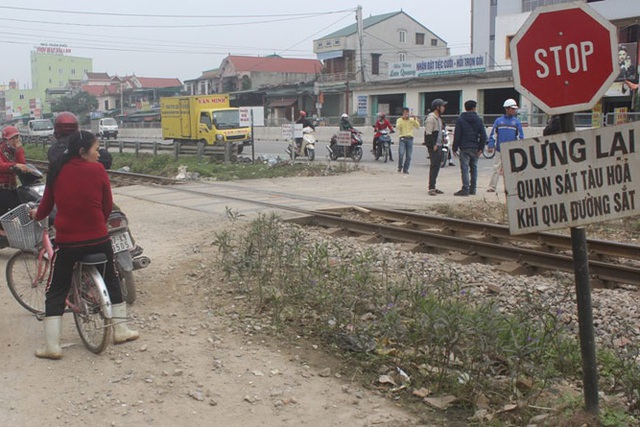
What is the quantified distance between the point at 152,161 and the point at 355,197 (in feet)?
37.0

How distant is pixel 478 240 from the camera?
9070 millimetres

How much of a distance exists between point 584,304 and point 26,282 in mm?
4918

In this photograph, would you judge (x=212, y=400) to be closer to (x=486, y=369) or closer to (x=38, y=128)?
(x=486, y=369)

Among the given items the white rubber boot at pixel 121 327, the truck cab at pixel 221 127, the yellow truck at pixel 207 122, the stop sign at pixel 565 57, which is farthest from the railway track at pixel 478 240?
the yellow truck at pixel 207 122

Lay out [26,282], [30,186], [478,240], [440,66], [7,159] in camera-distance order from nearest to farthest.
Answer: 1. [26,282]
2. [30,186]
3. [7,159]
4. [478,240]
5. [440,66]

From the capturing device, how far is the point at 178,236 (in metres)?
9.73

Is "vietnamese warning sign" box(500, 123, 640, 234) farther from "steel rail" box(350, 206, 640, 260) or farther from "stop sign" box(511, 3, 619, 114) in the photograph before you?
"steel rail" box(350, 206, 640, 260)

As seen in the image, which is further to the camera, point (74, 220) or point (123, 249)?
point (123, 249)

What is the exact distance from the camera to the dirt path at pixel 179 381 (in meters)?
4.16

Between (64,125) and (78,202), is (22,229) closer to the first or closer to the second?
(64,125)

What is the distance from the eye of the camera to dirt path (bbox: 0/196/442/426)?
4.16m

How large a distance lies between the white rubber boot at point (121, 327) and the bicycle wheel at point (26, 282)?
1271 millimetres

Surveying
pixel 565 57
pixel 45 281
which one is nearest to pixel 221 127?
pixel 45 281

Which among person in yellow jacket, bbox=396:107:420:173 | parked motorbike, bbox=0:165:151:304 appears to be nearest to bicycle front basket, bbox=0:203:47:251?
parked motorbike, bbox=0:165:151:304
